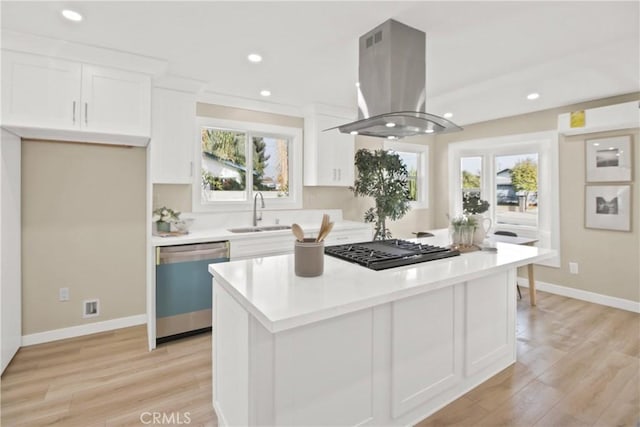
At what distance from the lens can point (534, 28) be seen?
2.30 meters

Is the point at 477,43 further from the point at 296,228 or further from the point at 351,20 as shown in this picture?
the point at 296,228

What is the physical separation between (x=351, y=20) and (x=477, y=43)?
1063mm

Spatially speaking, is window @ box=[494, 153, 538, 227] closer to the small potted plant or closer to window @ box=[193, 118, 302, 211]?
window @ box=[193, 118, 302, 211]

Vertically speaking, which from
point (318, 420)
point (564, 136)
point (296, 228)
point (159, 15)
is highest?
point (159, 15)

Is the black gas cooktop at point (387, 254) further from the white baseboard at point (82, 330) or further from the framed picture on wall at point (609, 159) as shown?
the framed picture on wall at point (609, 159)

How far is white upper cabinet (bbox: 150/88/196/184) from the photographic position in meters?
3.08

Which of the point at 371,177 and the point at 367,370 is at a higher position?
the point at 371,177

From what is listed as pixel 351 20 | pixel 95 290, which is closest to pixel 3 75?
pixel 95 290

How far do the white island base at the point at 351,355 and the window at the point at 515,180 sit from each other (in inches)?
104

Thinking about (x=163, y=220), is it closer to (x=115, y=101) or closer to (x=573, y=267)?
(x=115, y=101)

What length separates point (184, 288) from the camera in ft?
9.59

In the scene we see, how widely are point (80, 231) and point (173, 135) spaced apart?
Result: 48.6 inches

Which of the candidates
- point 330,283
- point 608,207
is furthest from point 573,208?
point 330,283

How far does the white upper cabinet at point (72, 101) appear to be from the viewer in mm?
2318
